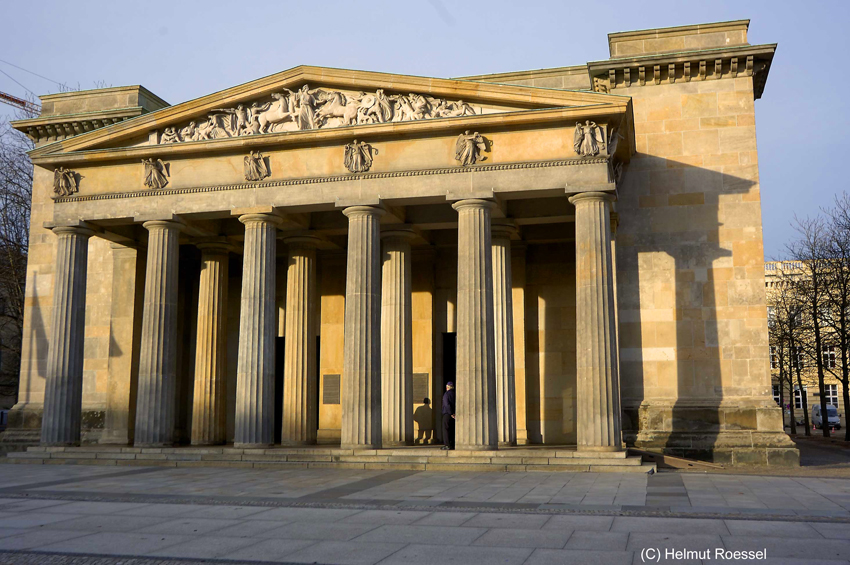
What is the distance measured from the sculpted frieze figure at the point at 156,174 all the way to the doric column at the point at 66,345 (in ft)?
10.8

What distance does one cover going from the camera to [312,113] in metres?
26.5

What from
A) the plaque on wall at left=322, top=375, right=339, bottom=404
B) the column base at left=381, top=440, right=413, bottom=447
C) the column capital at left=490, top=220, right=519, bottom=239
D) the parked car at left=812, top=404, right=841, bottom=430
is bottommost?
the parked car at left=812, top=404, right=841, bottom=430

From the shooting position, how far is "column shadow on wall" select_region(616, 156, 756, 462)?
88.7 ft

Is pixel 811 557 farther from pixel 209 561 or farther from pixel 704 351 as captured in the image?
pixel 704 351

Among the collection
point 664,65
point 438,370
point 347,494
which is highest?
point 664,65

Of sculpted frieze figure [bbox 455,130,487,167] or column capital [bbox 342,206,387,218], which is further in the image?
column capital [bbox 342,206,387,218]

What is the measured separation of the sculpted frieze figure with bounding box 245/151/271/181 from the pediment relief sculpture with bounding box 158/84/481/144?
0.90 metres

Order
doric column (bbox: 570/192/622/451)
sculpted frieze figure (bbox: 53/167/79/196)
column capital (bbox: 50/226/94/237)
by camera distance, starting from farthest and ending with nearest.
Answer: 1. sculpted frieze figure (bbox: 53/167/79/196)
2. column capital (bbox: 50/226/94/237)
3. doric column (bbox: 570/192/622/451)

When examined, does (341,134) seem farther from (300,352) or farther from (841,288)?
(841,288)

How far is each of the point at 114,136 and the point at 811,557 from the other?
25.7 meters

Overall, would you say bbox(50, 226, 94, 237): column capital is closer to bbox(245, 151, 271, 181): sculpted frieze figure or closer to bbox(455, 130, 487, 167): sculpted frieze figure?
bbox(245, 151, 271, 181): sculpted frieze figure

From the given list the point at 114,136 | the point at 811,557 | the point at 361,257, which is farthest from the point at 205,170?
the point at 811,557

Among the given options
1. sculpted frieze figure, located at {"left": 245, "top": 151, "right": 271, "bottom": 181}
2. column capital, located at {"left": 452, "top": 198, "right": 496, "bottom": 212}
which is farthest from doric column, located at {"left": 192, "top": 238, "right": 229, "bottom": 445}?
column capital, located at {"left": 452, "top": 198, "right": 496, "bottom": 212}

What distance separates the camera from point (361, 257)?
25.7 m
